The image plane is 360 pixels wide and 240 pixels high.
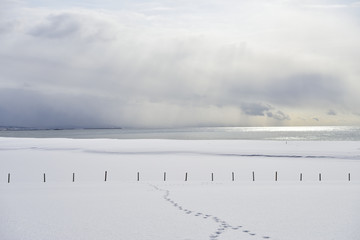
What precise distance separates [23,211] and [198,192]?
13078 millimetres

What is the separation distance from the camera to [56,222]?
64.8 ft

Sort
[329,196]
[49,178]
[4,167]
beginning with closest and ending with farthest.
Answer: [329,196], [49,178], [4,167]

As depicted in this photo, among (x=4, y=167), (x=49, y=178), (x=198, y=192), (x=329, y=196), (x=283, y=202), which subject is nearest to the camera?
(x=283, y=202)

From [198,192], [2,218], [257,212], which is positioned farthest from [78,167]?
[257,212]

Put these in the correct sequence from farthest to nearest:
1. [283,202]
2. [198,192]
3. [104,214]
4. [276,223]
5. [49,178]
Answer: [49,178] < [198,192] < [283,202] < [104,214] < [276,223]

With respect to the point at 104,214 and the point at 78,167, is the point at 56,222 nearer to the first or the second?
the point at 104,214

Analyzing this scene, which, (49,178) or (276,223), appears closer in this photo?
(276,223)

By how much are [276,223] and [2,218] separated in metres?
15.3

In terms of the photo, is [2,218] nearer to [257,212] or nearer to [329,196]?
[257,212]

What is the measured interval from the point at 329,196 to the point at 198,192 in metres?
9.88

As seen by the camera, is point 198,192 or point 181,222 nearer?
point 181,222

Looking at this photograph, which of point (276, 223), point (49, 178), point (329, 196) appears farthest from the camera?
point (49, 178)

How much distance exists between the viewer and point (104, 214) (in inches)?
852

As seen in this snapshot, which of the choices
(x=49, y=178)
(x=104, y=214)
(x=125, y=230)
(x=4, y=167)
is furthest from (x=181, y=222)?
(x=4, y=167)
